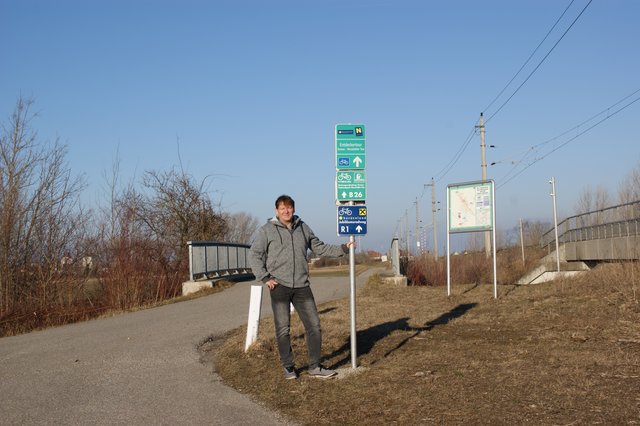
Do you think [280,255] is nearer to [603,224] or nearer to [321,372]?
[321,372]

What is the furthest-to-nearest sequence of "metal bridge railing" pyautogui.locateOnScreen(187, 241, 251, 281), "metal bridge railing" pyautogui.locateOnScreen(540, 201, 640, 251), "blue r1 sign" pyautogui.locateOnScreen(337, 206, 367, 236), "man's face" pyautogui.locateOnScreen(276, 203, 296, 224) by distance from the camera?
"metal bridge railing" pyautogui.locateOnScreen(540, 201, 640, 251) < "metal bridge railing" pyautogui.locateOnScreen(187, 241, 251, 281) < "blue r1 sign" pyautogui.locateOnScreen(337, 206, 367, 236) < "man's face" pyautogui.locateOnScreen(276, 203, 296, 224)

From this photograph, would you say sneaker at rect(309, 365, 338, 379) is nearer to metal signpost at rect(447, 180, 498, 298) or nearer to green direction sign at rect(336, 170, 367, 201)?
green direction sign at rect(336, 170, 367, 201)

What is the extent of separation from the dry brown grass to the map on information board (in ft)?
9.67

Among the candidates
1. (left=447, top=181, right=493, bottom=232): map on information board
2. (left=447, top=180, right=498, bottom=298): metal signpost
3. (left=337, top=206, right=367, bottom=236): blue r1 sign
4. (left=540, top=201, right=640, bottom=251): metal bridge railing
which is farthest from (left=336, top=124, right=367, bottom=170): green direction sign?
(left=540, top=201, right=640, bottom=251): metal bridge railing

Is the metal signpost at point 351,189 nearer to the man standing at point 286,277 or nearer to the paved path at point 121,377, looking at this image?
the man standing at point 286,277

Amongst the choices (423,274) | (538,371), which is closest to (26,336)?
(538,371)

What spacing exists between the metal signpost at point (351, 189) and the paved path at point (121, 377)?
6.37ft

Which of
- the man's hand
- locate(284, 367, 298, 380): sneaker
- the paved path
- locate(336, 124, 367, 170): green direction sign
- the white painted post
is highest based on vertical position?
locate(336, 124, 367, 170): green direction sign

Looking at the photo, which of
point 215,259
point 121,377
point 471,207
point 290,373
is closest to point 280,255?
point 290,373

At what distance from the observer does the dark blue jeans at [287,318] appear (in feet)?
23.5

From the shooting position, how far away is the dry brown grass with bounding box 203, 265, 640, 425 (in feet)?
17.9

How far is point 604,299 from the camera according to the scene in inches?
442

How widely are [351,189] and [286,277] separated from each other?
1347mm

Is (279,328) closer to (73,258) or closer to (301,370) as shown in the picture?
(301,370)
